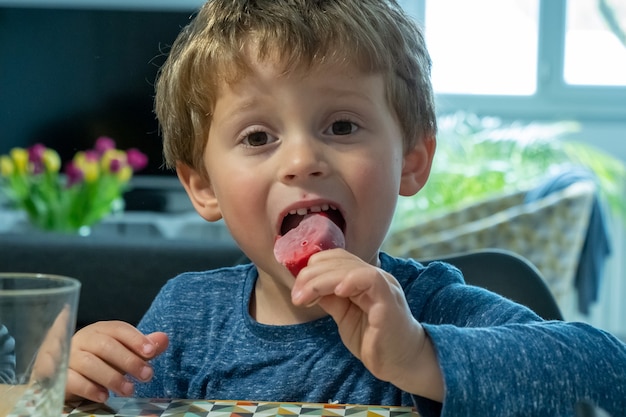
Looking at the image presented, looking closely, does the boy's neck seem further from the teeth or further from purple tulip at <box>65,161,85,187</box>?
purple tulip at <box>65,161,85,187</box>

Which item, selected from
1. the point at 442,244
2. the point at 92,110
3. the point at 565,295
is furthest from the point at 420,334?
the point at 92,110

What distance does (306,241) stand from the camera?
882 mm

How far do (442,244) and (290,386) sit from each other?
1.58 meters

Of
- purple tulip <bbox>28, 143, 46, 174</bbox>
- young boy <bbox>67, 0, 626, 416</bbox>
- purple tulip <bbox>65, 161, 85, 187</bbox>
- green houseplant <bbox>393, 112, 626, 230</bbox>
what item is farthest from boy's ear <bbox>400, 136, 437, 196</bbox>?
green houseplant <bbox>393, 112, 626, 230</bbox>

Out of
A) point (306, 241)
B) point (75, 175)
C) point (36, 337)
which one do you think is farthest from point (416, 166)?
point (75, 175)

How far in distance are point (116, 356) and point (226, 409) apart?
178 mm

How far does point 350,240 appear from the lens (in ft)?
3.24

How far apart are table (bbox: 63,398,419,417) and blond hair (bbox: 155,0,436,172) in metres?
0.39

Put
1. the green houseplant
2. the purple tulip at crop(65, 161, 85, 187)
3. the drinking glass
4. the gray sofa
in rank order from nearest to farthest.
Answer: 1. the drinking glass
2. the gray sofa
3. the purple tulip at crop(65, 161, 85, 187)
4. the green houseplant

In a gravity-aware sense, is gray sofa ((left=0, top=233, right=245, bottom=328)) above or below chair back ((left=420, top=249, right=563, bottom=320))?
below

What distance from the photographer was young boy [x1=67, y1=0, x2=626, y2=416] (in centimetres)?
77

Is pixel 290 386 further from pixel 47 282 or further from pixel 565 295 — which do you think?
pixel 565 295

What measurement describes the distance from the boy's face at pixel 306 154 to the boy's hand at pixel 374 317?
0.65 ft

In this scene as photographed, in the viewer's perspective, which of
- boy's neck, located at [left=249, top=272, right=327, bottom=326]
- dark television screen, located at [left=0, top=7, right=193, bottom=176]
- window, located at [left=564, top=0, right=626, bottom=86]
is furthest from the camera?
window, located at [left=564, top=0, right=626, bottom=86]
